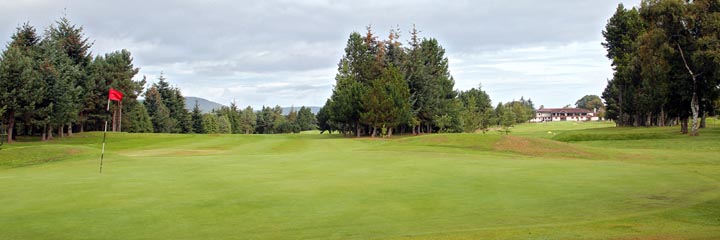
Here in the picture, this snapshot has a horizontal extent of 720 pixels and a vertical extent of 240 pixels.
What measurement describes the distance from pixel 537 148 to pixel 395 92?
3002 cm

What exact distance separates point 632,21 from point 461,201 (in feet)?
222

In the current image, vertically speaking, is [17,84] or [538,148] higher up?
[17,84]

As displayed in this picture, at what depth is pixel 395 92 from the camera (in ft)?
205

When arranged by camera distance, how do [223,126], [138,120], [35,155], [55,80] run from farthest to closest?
[223,126] → [138,120] → [55,80] → [35,155]

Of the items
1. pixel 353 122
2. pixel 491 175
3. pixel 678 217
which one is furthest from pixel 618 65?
pixel 678 217

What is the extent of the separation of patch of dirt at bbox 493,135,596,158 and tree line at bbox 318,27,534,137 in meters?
26.9

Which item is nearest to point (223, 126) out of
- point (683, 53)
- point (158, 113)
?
point (158, 113)

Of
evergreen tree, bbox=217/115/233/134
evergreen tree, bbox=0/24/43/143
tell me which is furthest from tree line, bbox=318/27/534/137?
evergreen tree, bbox=217/115/233/134

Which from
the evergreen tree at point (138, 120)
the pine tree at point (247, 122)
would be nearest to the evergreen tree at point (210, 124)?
the evergreen tree at point (138, 120)

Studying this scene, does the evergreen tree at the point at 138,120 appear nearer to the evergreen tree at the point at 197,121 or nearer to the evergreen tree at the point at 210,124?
the evergreen tree at the point at 197,121

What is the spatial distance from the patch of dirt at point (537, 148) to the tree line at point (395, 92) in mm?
26852

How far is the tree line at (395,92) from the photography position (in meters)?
62.7

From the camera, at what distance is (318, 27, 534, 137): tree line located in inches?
2467

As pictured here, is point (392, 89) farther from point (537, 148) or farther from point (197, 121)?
point (197, 121)
